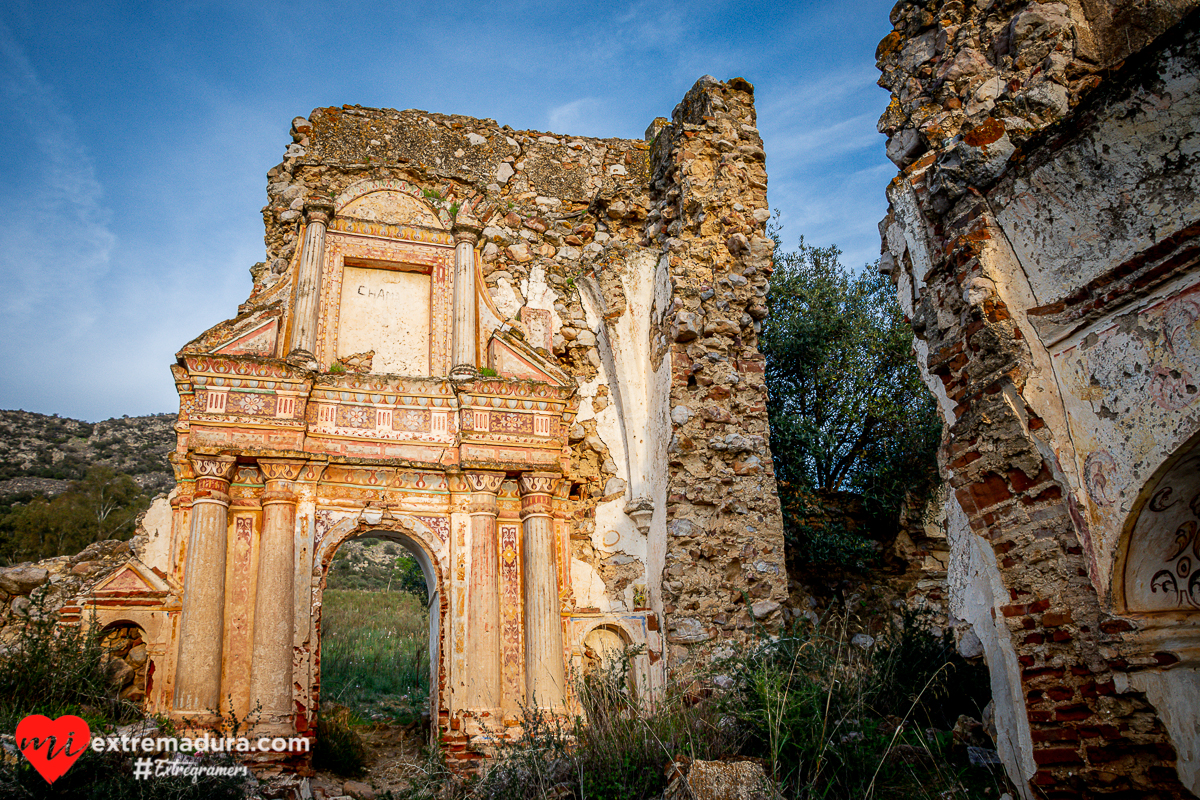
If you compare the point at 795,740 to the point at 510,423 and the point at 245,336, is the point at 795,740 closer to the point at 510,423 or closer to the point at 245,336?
the point at 510,423

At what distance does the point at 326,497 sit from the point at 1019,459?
6.09 metres

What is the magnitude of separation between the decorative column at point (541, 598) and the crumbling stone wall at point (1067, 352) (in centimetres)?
415

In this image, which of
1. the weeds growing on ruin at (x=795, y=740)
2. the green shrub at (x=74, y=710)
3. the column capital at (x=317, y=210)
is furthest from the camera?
the column capital at (x=317, y=210)

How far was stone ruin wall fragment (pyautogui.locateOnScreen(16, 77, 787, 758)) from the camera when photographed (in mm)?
7203

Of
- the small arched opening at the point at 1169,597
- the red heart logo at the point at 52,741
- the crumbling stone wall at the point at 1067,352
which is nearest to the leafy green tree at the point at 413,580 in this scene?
the red heart logo at the point at 52,741

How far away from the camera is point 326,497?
7.73 m

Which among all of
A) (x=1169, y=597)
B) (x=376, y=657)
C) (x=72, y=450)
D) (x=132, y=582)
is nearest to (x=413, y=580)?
(x=376, y=657)

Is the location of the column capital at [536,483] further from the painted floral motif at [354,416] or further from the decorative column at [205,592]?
the decorative column at [205,592]

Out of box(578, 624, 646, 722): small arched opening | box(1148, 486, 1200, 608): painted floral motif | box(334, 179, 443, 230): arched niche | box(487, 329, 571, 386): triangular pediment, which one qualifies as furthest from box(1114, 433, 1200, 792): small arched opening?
box(334, 179, 443, 230): arched niche

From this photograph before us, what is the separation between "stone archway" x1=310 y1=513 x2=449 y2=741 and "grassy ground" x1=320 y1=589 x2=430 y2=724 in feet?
7.08

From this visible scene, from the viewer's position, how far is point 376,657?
12469 mm

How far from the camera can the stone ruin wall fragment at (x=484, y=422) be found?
720 cm

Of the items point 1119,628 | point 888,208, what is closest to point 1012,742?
point 1119,628

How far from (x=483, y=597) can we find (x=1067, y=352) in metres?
5.55
